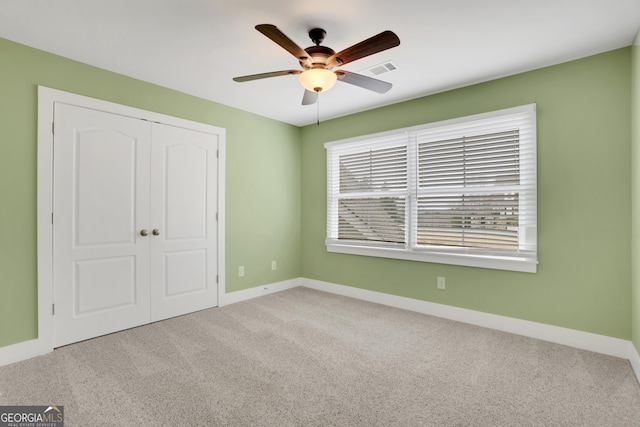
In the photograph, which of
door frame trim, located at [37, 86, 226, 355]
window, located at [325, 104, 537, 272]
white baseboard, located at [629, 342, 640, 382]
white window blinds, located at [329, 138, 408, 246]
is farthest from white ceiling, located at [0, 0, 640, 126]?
white baseboard, located at [629, 342, 640, 382]

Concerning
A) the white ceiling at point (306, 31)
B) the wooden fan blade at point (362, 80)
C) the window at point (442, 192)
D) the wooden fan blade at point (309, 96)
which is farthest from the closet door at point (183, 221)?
the wooden fan blade at point (362, 80)

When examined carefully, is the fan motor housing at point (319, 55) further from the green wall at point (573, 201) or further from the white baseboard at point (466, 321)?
the white baseboard at point (466, 321)

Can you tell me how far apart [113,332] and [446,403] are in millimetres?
2967

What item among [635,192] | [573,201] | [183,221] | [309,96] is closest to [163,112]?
[183,221]

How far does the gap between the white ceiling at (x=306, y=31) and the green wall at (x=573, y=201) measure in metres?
0.21

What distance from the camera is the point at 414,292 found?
375 centimetres

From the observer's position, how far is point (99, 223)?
2949 mm

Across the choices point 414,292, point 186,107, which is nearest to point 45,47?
point 186,107

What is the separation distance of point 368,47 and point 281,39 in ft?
1.77

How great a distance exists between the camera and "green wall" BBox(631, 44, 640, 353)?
7.59ft

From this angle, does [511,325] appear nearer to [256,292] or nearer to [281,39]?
[256,292]

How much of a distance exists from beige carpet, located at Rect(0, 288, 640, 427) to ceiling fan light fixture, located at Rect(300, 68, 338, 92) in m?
2.10

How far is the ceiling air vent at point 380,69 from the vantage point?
2.85 metres

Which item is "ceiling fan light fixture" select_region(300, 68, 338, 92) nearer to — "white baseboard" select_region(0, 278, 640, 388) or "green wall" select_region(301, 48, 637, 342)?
"green wall" select_region(301, 48, 637, 342)
